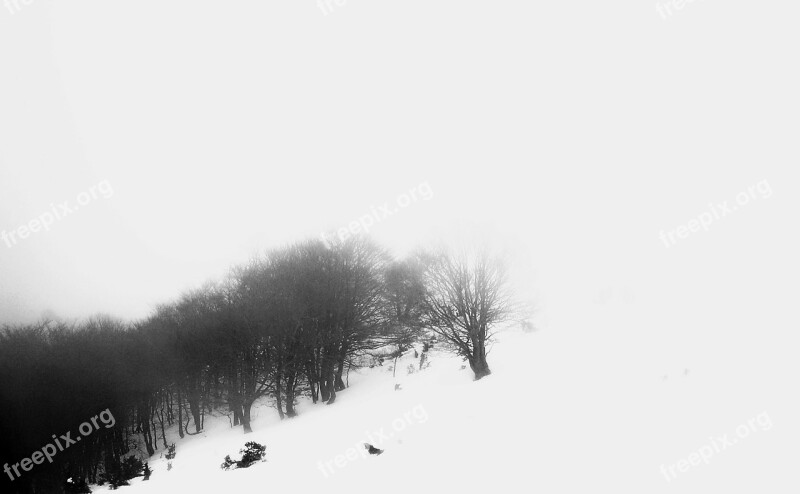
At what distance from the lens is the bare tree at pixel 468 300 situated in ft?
69.8

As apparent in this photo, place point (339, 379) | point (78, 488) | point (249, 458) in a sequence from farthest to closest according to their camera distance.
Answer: point (339, 379), point (78, 488), point (249, 458)

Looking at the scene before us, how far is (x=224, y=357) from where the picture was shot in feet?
110

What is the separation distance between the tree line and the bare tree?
69.8 inches

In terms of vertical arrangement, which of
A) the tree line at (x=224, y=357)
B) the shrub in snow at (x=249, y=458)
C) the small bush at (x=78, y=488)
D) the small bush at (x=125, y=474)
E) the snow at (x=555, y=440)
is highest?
the tree line at (x=224, y=357)

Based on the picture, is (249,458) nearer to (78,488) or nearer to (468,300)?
(78,488)

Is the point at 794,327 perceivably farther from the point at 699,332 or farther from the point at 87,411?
the point at 87,411

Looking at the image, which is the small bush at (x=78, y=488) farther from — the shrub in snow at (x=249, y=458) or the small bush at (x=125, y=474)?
the shrub in snow at (x=249, y=458)

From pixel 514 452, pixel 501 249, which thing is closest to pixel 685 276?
pixel 501 249

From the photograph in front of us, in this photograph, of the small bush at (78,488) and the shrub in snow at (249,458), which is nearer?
the shrub in snow at (249,458)

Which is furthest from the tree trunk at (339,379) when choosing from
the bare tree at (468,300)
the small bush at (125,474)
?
the small bush at (125,474)

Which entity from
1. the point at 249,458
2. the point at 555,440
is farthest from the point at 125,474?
the point at 555,440

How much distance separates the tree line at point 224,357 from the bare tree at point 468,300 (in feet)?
5.82

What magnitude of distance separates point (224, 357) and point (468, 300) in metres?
23.8

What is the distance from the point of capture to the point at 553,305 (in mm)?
30094
